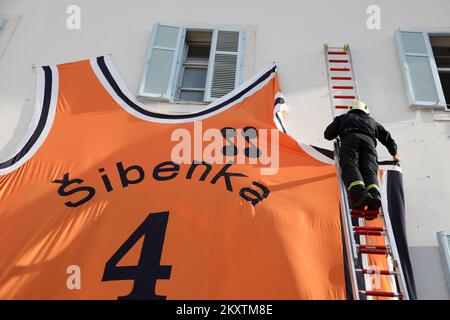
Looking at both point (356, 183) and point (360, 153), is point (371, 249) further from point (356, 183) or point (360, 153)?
point (360, 153)

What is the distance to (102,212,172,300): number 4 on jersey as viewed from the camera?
8.93ft

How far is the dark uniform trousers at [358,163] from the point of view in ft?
9.81

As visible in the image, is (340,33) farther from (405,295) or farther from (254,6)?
(405,295)

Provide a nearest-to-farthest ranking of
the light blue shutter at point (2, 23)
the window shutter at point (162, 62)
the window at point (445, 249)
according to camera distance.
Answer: the window at point (445, 249) < the window shutter at point (162, 62) < the light blue shutter at point (2, 23)

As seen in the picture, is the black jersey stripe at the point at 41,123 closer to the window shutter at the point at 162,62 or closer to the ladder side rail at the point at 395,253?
the window shutter at the point at 162,62

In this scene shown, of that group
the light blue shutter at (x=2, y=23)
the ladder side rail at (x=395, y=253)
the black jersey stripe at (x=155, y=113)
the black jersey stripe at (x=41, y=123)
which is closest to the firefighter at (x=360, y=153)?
the ladder side rail at (x=395, y=253)

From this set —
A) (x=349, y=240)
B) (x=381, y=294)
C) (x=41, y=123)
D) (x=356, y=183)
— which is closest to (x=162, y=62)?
(x=41, y=123)

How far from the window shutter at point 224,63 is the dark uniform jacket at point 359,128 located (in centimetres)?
140

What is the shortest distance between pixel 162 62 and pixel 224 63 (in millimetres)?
729

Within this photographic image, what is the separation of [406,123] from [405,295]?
203 centimetres

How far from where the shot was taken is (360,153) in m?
3.29

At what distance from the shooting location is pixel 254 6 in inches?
207

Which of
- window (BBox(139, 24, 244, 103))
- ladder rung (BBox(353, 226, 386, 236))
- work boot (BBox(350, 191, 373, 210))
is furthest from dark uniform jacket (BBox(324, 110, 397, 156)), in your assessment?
window (BBox(139, 24, 244, 103))

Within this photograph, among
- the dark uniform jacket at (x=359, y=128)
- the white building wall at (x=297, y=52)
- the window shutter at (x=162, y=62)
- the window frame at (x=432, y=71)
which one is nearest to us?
the dark uniform jacket at (x=359, y=128)
